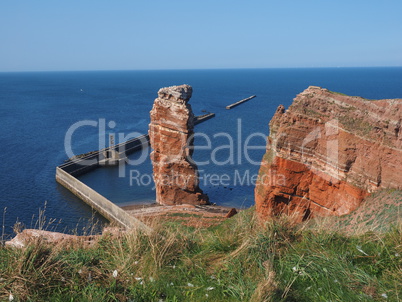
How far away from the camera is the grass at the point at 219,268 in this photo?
20.2 ft

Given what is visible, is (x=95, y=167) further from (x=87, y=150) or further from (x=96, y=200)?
(x=96, y=200)

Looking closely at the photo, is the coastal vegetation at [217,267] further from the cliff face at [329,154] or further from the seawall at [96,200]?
the seawall at [96,200]

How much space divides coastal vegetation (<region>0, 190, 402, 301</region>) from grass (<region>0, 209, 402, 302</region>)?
18 millimetres

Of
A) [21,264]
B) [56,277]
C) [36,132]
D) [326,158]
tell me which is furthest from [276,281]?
[36,132]

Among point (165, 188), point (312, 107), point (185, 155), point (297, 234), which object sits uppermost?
point (312, 107)

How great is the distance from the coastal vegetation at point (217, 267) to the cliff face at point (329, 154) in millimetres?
5762

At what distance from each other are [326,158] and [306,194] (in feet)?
7.20

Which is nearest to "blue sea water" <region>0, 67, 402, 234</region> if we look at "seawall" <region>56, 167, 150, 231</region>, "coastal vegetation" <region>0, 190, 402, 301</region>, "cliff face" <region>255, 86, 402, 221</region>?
"seawall" <region>56, 167, 150, 231</region>

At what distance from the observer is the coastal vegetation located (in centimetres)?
617

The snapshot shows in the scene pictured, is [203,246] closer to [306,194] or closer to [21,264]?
[21,264]

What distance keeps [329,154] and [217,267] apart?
10262 mm

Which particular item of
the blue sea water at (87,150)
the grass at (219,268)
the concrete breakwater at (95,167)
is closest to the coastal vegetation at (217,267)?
the grass at (219,268)

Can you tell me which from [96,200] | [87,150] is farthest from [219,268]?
[87,150]

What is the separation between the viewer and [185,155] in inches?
1182
